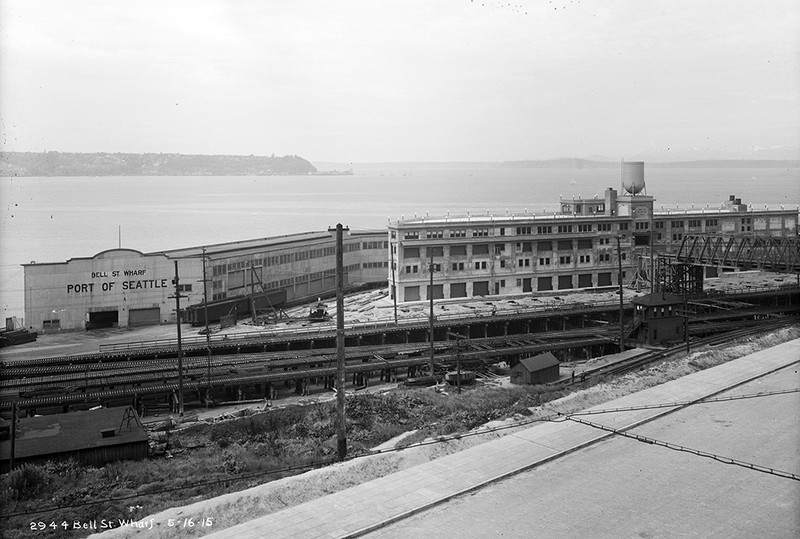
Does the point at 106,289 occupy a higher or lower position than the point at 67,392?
higher

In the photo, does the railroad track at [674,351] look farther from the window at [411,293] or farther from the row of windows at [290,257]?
the row of windows at [290,257]

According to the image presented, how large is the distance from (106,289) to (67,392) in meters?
15.2

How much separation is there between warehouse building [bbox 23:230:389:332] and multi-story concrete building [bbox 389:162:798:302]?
8793mm

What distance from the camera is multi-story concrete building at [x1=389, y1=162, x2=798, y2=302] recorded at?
165 feet

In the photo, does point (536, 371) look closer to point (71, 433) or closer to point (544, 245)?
point (71, 433)

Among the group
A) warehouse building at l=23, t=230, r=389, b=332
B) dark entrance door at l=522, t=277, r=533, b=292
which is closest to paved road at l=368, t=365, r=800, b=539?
warehouse building at l=23, t=230, r=389, b=332

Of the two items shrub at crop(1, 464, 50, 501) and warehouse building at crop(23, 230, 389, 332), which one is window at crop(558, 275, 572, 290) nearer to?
warehouse building at crop(23, 230, 389, 332)

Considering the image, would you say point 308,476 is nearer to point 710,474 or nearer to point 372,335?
point 710,474

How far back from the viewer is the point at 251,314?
158ft

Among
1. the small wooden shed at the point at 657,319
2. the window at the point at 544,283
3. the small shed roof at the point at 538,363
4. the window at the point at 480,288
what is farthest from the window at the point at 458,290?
the small shed roof at the point at 538,363

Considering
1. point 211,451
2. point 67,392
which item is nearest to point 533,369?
point 211,451

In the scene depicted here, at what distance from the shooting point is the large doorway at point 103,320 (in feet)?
143

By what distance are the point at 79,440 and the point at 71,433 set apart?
0.90m
